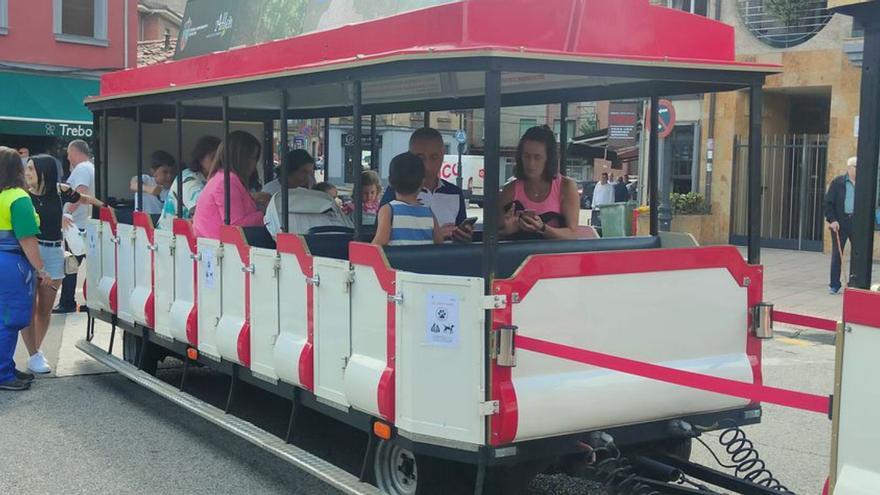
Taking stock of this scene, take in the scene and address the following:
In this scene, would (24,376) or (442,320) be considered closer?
(442,320)

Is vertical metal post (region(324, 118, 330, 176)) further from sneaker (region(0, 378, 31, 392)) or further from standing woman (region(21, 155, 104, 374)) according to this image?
sneaker (region(0, 378, 31, 392))

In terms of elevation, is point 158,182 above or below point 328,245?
above

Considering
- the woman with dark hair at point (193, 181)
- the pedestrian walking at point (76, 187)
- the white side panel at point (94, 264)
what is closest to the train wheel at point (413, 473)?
the woman with dark hair at point (193, 181)

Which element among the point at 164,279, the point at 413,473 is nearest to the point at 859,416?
the point at 413,473

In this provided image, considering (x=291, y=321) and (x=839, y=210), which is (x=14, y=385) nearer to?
(x=291, y=321)

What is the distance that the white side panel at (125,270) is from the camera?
7.36m

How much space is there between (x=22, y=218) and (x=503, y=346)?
190 inches

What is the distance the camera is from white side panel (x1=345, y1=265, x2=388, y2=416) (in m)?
4.38

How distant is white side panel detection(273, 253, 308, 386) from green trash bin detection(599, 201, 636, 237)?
4.72 m

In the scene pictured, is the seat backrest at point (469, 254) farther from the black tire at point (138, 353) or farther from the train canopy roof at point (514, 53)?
the black tire at point (138, 353)

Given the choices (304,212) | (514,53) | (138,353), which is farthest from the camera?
(138,353)

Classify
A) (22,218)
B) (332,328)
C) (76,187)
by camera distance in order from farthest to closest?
1. (76,187)
2. (22,218)
3. (332,328)

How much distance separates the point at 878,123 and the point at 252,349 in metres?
3.85

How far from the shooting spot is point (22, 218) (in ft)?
23.5
